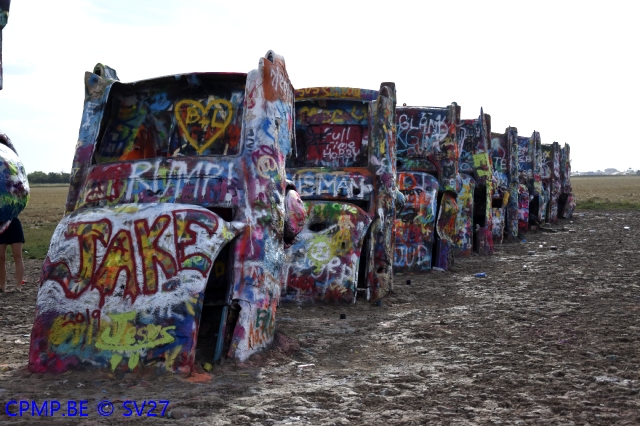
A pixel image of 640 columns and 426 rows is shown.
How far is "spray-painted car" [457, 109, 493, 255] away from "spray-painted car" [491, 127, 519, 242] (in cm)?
251

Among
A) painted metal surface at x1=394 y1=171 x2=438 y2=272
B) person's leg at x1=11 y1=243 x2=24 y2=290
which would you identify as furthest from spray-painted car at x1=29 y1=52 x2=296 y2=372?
painted metal surface at x1=394 y1=171 x2=438 y2=272

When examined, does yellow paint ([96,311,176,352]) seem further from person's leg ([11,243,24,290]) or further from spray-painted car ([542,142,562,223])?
spray-painted car ([542,142,562,223])

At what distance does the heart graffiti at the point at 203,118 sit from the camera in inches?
239

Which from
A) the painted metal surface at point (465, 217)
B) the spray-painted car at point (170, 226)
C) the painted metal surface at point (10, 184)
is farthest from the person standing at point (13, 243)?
the painted metal surface at point (465, 217)

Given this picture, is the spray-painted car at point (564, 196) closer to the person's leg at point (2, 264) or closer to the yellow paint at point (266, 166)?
the person's leg at point (2, 264)

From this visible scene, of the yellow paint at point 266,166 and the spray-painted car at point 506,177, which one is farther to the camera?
the spray-painted car at point 506,177

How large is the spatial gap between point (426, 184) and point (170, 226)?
24.3 ft

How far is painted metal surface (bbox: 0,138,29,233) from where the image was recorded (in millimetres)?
5406

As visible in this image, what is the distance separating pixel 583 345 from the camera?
586cm

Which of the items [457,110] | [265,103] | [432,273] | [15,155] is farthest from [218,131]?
[457,110]

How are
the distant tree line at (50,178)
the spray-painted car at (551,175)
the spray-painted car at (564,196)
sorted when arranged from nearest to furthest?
1. the spray-painted car at (551,175)
2. the spray-painted car at (564,196)
3. the distant tree line at (50,178)

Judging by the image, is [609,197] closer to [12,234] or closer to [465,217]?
[465,217]

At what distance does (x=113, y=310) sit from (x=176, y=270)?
0.53 meters

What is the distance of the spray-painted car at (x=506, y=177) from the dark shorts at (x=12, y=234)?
12334mm
